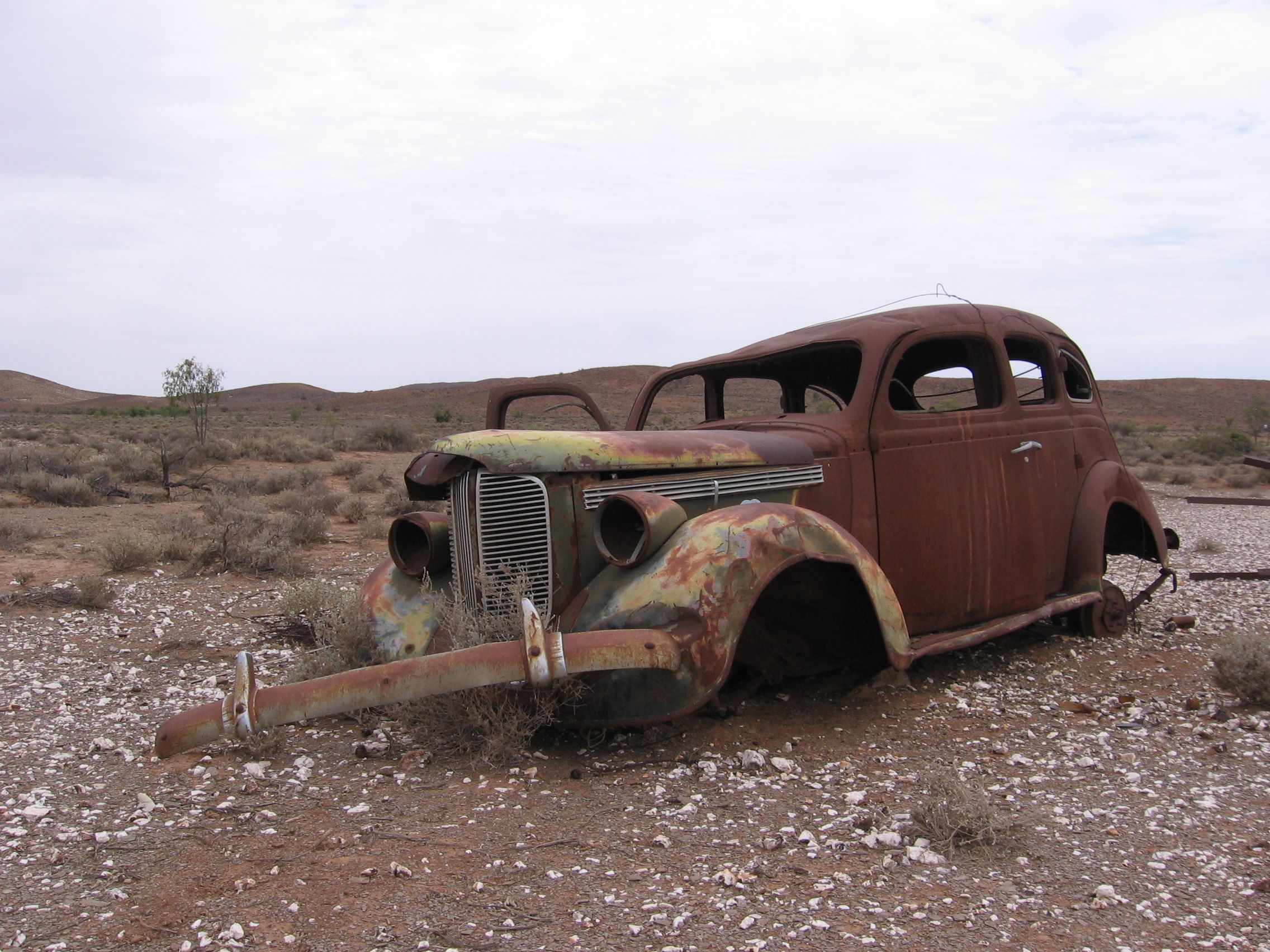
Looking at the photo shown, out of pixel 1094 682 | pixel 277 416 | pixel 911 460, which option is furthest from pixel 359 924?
pixel 277 416

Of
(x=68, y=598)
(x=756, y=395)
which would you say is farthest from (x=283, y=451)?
(x=756, y=395)

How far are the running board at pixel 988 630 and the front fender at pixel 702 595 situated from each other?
417mm

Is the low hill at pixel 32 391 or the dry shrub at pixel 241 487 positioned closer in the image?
the dry shrub at pixel 241 487

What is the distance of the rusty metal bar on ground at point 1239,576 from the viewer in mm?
7418

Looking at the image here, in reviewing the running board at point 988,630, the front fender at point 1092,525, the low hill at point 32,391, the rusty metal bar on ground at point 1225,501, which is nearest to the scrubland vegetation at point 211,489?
the running board at point 988,630

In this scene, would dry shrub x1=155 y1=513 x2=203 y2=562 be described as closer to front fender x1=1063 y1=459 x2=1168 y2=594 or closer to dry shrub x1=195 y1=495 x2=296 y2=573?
dry shrub x1=195 y1=495 x2=296 y2=573

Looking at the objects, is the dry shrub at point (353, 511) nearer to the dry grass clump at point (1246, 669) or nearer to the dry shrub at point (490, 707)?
the dry shrub at point (490, 707)

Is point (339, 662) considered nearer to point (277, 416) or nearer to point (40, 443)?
point (40, 443)

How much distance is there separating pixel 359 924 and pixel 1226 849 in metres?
2.58

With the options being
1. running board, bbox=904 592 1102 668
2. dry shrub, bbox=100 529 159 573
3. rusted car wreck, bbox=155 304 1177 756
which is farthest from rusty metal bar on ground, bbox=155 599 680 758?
dry shrub, bbox=100 529 159 573

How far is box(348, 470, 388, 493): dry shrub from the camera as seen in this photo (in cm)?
1517

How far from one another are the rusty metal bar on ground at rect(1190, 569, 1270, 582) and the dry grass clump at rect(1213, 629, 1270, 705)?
3.35m

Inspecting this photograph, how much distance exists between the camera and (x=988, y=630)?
461 centimetres

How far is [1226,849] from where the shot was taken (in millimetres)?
2889
